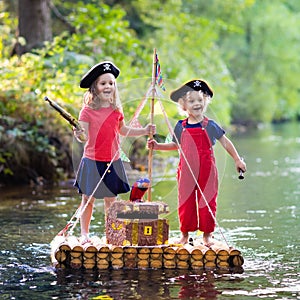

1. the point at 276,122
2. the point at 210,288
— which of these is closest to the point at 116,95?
the point at 210,288

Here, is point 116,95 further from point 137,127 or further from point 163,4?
point 163,4

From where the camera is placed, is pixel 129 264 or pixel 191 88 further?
pixel 191 88

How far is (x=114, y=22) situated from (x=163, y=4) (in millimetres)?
8951

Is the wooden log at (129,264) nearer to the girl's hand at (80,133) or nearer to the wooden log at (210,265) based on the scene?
the wooden log at (210,265)

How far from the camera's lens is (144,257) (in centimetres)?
755

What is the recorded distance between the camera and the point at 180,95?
8.19 meters

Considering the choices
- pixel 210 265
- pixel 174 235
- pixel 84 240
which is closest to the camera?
pixel 210 265

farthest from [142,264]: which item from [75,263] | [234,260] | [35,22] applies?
[35,22]

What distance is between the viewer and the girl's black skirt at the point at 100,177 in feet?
26.6

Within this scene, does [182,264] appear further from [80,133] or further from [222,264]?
[80,133]

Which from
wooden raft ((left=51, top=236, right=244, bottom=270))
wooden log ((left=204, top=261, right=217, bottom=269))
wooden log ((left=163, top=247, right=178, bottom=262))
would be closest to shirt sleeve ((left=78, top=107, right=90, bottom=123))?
wooden raft ((left=51, top=236, right=244, bottom=270))

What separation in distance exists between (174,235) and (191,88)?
6.35 ft

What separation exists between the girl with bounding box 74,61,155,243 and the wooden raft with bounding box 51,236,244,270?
53 centimetres

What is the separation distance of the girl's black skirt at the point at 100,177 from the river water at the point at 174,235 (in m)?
0.53
